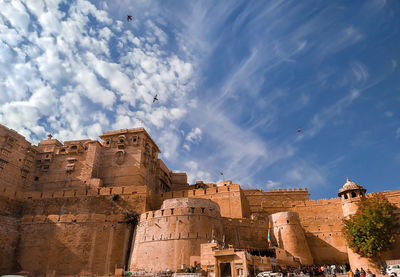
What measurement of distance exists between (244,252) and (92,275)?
14.5 metres

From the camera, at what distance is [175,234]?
88.1ft

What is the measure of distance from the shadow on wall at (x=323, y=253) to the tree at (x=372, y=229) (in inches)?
155

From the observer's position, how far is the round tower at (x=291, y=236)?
30266mm

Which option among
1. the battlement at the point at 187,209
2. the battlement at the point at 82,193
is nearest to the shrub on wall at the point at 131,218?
the battlement at the point at 187,209

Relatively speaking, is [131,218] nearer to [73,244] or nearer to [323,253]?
[73,244]

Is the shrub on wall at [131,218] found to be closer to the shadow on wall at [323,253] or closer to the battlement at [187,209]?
the battlement at [187,209]

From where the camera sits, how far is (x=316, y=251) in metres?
32.3

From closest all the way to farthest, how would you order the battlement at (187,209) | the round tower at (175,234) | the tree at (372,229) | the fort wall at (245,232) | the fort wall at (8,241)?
the round tower at (175,234) < the tree at (372,229) < the battlement at (187,209) < the fort wall at (8,241) < the fort wall at (245,232)

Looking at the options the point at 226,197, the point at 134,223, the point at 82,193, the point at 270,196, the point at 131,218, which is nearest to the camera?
the point at 134,223

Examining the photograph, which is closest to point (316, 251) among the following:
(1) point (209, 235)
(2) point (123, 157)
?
(1) point (209, 235)

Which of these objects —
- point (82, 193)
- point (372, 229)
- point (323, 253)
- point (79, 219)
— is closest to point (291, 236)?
point (323, 253)

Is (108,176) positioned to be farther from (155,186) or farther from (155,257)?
(155,257)

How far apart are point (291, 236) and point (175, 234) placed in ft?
38.7

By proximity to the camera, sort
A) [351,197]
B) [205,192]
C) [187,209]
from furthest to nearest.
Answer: [205,192] < [351,197] < [187,209]
